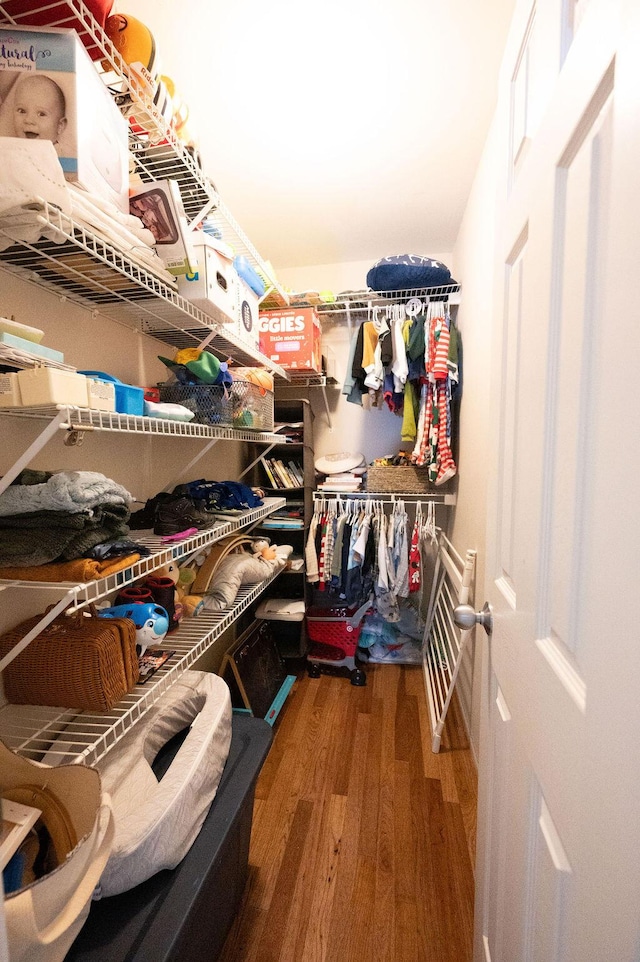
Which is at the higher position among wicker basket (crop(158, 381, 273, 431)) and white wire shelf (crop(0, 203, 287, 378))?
white wire shelf (crop(0, 203, 287, 378))

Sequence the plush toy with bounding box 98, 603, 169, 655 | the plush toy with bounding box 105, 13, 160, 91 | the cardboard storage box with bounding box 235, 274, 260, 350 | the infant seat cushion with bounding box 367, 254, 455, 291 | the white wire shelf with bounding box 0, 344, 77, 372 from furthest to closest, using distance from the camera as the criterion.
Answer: the infant seat cushion with bounding box 367, 254, 455, 291, the cardboard storage box with bounding box 235, 274, 260, 350, the plush toy with bounding box 98, 603, 169, 655, the plush toy with bounding box 105, 13, 160, 91, the white wire shelf with bounding box 0, 344, 77, 372

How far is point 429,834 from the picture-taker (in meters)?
1.43

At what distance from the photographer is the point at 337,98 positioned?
1422 mm

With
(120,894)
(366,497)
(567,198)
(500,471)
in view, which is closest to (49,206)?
(567,198)

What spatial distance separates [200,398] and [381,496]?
1.38 meters

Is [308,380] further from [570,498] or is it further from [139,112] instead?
[570,498]

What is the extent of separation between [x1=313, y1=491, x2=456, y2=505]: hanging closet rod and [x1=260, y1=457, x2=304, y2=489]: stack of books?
0.14m

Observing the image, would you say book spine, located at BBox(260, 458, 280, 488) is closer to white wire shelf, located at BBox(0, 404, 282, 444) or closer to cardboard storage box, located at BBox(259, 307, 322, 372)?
cardboard storage box, located at BBox(259, 307, 322, 372)

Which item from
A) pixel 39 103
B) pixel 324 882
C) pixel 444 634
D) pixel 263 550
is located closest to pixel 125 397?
pixel 39 103

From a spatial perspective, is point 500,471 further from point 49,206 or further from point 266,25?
point 266,25

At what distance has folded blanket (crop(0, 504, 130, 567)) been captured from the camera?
0.84m

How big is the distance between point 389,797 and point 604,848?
1500mm

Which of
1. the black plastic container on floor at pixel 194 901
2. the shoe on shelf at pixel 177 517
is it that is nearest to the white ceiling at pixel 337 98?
the shoe on shelf at pixel 177 517

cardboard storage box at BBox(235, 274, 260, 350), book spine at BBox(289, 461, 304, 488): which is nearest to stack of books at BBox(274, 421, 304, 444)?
book spine at BBox(289, 461, 304, 488)
